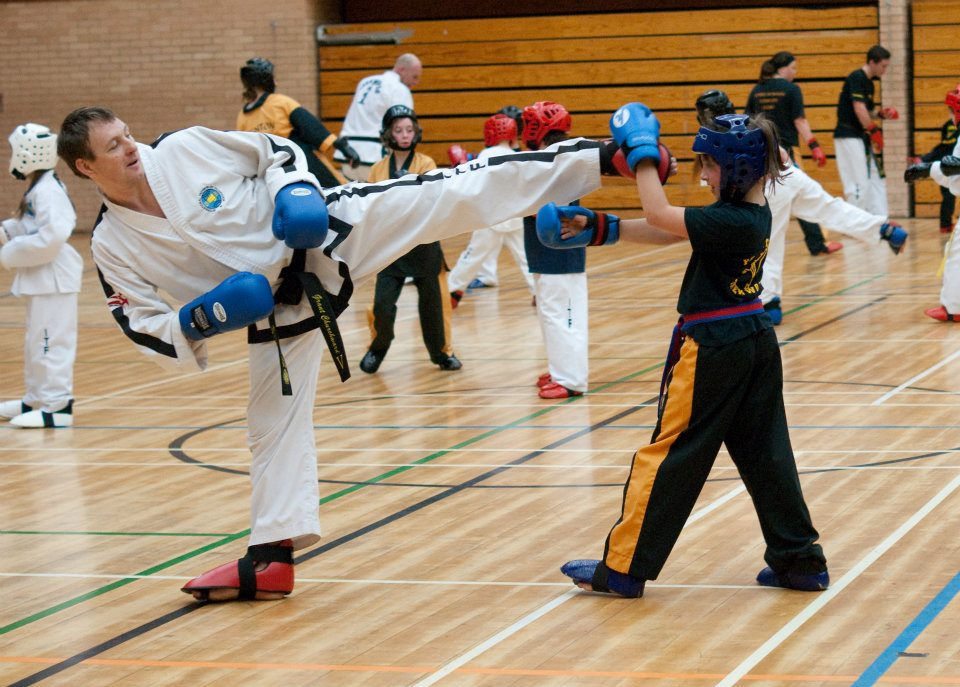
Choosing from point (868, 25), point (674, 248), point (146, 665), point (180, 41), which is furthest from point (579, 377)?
point (180, 41)

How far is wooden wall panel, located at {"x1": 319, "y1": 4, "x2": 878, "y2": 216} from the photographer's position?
1762 cm

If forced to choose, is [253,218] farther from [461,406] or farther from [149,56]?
[149,56]

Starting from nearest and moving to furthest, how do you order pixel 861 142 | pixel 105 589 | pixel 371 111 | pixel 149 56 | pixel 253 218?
1. pixel 253 218
2. pixel 105 589
3. pixel 371 111
4. pixel 861 142
5. pixel 149 56

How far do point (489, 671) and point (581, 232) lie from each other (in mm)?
1347

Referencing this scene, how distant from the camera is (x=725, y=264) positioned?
409cm

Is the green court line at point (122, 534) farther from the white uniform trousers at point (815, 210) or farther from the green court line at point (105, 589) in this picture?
the white uniform trousers at point (815, 210)

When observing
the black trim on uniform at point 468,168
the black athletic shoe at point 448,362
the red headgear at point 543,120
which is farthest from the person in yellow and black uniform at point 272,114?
the black trim on uniform at point 468,168

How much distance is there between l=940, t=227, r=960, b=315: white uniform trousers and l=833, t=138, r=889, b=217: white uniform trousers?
19.3 feet

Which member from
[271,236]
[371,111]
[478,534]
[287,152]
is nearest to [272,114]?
[371,111]

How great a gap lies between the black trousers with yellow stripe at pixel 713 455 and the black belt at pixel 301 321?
97 centimetres

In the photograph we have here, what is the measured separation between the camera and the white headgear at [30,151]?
24.7 ft

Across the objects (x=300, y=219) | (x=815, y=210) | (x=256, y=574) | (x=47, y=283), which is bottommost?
(x=256, y=574)

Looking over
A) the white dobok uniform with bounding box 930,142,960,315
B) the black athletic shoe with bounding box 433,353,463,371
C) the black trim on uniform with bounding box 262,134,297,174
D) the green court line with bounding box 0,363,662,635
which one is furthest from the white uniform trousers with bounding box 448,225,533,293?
the black trim on uniform with bounding box 262,134,297,174

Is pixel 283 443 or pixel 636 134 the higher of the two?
pixel 636 134
